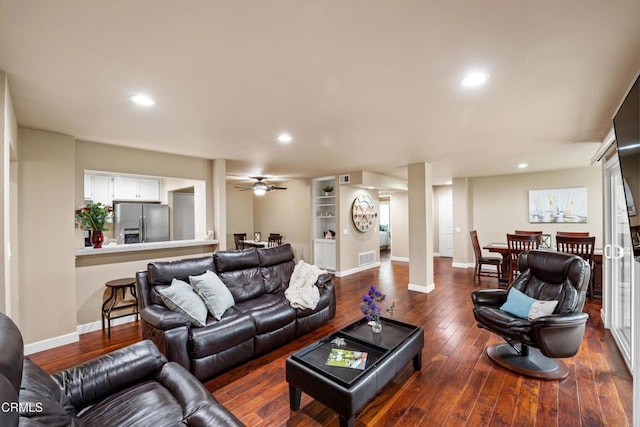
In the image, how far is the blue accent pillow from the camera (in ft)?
8.87

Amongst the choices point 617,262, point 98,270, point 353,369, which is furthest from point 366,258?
point 98,270

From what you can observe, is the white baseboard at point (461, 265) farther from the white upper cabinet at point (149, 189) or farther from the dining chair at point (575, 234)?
the white upper cabinet at point (149, 189)

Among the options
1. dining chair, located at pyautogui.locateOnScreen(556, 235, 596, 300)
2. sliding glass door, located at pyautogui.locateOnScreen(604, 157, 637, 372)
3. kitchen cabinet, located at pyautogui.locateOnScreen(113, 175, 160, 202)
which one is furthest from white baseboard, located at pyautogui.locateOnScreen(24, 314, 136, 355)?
dining chair, located at pyautogui.locateOnScreen(556, 235, 596, 300)

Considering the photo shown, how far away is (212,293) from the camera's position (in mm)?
2805

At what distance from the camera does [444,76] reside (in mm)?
1987

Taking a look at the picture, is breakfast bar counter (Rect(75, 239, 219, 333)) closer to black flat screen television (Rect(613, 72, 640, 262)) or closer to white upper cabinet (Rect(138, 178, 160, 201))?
white upper cabinet (Rect(138, 178, 160, 201))

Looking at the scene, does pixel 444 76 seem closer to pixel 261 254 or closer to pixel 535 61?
pixel 535 61

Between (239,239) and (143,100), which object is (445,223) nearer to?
(239,239)

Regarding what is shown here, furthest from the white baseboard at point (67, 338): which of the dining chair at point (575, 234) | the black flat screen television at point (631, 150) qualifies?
the dining chair at point (575, 234)

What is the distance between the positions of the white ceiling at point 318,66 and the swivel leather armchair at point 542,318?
1555mm

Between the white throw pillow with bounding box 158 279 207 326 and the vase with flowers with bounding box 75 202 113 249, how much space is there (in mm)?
1708

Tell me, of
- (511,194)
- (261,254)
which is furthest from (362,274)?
(511,194)

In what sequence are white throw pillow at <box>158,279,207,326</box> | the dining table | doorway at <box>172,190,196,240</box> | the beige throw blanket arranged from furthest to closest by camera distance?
doorway at <box>172,190,196,240</box> < the dining table < the beige throw blanket < white throw pillow at <box>158,279,207,326</box>

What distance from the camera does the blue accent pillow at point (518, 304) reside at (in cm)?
270
